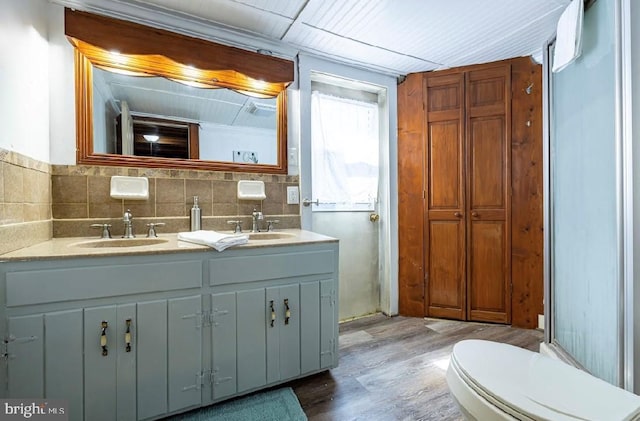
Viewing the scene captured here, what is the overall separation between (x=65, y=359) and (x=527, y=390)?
1.63m

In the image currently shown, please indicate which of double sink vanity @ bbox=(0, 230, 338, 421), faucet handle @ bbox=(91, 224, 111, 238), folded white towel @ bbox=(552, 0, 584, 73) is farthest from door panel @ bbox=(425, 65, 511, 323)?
faucet handle @ bbox=(91, 224, 111, 238)

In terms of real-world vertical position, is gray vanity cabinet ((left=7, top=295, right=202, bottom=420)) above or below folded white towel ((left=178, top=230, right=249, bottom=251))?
below

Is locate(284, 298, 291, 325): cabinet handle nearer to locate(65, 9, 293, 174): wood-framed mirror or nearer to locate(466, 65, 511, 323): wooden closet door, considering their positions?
locate(65, 9, 293, 174): wood-framed mirror

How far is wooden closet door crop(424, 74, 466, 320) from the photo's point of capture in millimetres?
2428

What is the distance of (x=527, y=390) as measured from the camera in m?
0.87

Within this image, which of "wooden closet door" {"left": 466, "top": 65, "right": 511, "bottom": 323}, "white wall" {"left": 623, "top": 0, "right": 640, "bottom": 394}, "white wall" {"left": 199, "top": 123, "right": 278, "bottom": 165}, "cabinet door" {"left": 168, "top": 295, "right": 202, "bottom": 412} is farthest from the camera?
"wooden closet door" {"left": 466, "top": 65, "right": 511, "bottom": 323}

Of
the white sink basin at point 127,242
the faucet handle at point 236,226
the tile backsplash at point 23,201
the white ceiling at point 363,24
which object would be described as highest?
the white ceiling at point 363,24

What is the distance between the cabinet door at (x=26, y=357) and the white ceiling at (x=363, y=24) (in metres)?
1.60

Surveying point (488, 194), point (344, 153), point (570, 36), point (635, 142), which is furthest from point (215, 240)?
point (488, 194)

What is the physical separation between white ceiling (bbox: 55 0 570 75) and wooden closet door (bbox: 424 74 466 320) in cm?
34

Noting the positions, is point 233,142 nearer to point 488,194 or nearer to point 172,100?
point 172,100

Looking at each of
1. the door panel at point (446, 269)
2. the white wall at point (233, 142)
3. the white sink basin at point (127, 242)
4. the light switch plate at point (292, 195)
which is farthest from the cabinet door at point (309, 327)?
the door panel at point (446, 269)

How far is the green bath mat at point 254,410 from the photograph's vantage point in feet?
4.39

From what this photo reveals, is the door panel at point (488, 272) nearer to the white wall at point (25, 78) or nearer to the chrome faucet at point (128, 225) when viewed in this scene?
the chrome faucet at point (128, 225)
